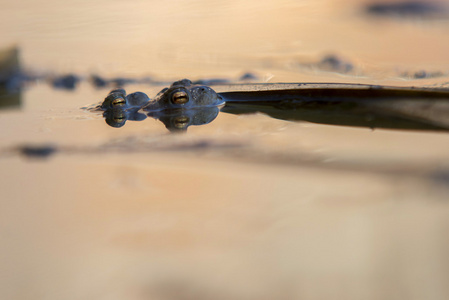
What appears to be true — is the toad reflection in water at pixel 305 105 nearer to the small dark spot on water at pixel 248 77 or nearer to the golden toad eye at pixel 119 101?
the golden toad eye at pixel 119 101

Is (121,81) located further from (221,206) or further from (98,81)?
(221,206)

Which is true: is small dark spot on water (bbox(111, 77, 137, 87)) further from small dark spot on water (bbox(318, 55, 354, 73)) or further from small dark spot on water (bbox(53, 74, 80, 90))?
small dark spot on water (bbox(318, 55, 354, 73))

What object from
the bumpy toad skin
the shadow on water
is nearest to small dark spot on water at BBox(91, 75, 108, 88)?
the shadow on water

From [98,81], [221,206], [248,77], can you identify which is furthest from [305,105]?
[98,81]

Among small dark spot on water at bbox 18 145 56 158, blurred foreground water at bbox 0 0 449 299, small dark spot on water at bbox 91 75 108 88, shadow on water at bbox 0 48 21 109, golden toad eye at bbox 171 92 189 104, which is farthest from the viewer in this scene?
small dark spot on water at bbox 91 75 108 88

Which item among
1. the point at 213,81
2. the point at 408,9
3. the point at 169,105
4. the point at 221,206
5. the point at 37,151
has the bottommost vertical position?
the point at 221,206

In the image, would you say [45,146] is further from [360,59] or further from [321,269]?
[360,59]
